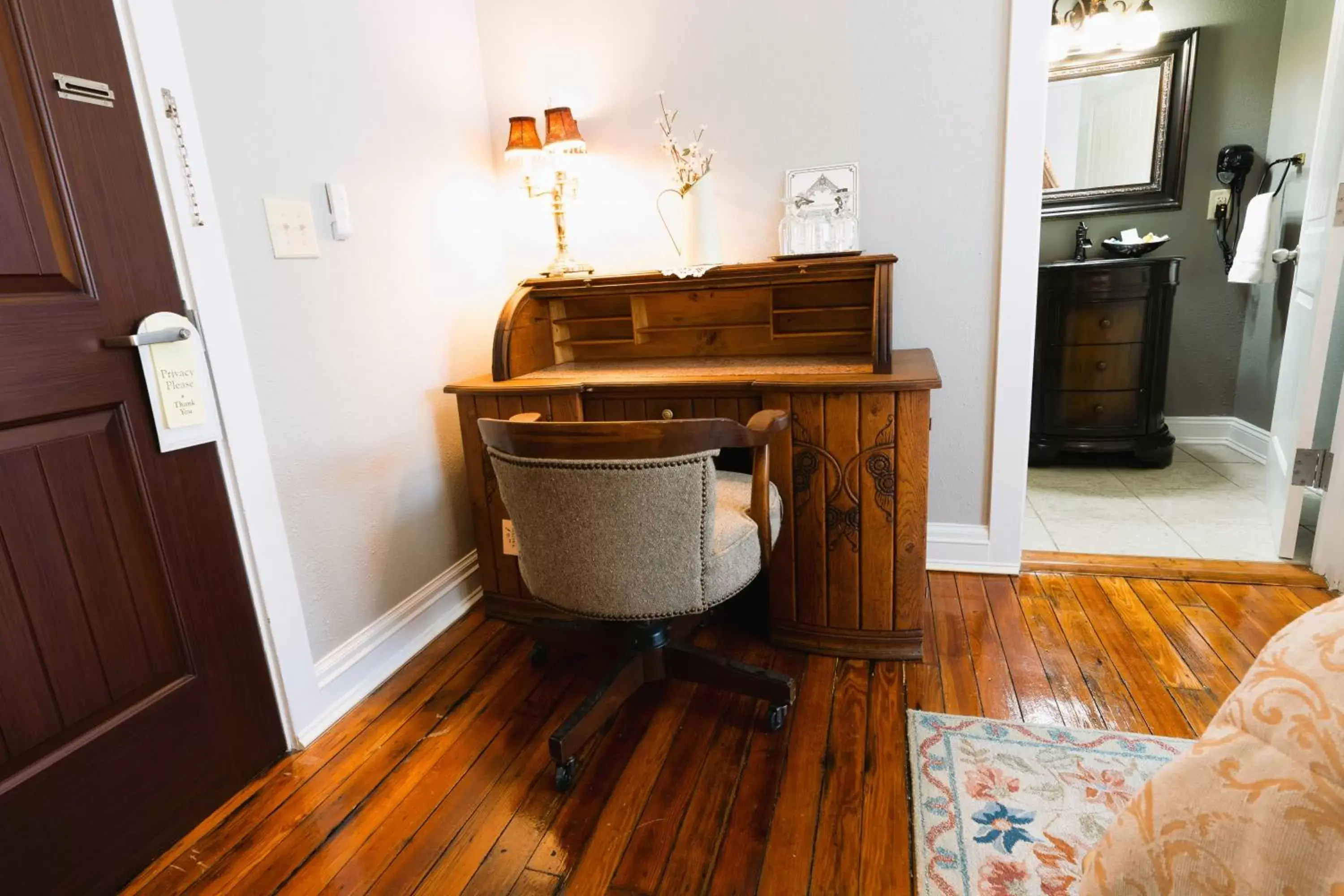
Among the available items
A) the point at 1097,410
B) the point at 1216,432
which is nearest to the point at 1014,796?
the point at 1097,410

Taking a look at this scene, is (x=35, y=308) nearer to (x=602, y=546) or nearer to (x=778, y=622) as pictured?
(x=602, y=546)

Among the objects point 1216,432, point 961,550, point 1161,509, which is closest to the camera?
point 961,550

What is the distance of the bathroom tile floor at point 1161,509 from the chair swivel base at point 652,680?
1.31m

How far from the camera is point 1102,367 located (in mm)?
2939

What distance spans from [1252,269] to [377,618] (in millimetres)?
3495

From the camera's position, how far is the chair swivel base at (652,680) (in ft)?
4.39

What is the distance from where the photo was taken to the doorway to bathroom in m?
2.66

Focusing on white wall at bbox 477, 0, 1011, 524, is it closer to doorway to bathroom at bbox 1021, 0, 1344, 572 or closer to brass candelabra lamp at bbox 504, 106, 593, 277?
brass candelabra lamp at bbox 504, 106, 593, 277

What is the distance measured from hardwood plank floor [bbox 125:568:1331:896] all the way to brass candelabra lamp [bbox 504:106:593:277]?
1152mm

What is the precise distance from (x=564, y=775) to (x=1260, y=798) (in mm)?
1103

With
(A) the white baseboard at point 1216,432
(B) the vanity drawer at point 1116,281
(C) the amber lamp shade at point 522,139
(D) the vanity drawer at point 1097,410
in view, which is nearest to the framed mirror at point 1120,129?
(B) the vanity drawer at point 1116,281

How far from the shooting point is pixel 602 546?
1.24 m

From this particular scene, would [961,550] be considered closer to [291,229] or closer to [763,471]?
[763,471]

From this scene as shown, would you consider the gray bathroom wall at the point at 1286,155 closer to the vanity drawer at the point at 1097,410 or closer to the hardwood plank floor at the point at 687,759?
the vanity drawer at the point at 1097,410
